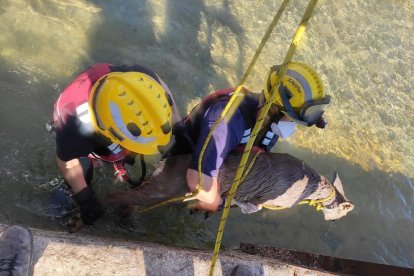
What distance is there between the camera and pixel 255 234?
15.2 feet

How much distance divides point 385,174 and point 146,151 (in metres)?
4.27

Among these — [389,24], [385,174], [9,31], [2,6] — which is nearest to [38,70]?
[9,31]

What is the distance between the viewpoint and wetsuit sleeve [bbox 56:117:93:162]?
113 inches

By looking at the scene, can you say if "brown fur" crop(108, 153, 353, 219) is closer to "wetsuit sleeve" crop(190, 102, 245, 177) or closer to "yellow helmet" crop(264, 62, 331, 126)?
"wetsuit sleeve" crop(190, 102, 245, 177)

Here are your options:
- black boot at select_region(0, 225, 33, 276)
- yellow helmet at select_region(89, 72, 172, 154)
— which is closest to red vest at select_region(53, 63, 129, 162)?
yellow helmet at select_region(89, 72, 172, 154)

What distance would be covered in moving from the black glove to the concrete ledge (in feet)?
1.46

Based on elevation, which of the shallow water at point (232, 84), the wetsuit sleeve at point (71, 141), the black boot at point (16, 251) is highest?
the wetsuit sleeve at point (71, 141)

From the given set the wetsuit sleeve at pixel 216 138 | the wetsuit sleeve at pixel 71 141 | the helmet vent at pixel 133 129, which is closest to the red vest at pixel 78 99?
the wetsuit sleeve at pixel 71 141

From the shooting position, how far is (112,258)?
2.75 m

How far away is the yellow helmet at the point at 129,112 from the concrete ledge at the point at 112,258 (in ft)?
2.12

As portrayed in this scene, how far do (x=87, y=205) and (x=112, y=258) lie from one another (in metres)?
0.67

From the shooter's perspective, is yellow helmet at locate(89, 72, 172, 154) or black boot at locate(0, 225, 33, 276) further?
yellow helmet at locate(89, 72, 172, 154)

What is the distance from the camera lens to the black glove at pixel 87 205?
10.7ft

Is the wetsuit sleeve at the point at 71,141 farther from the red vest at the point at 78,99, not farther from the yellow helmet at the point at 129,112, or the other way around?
the yellow helmet at the point at 129,112
